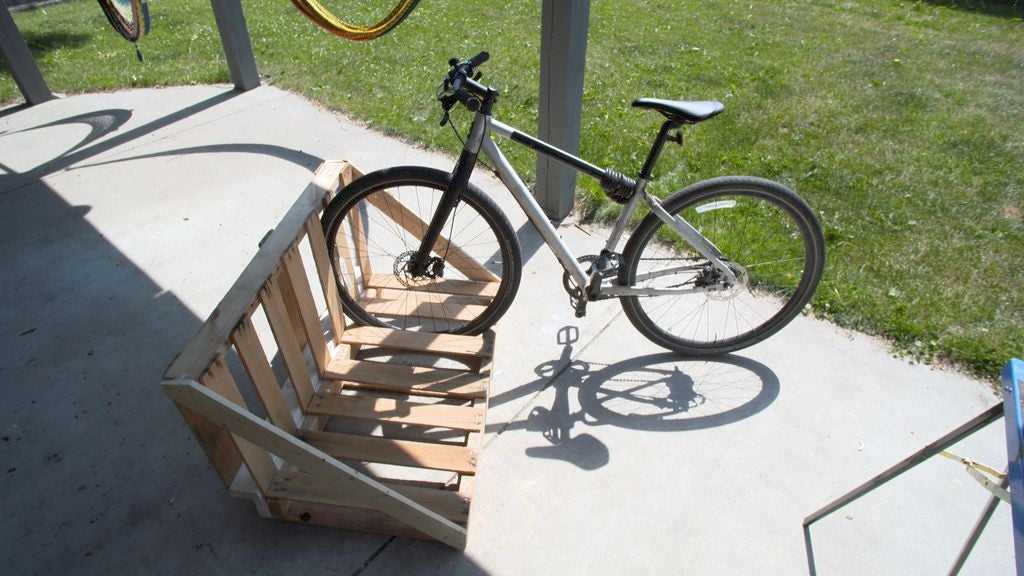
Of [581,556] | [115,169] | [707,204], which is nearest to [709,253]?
[707,204]

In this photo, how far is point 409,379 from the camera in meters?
2.35

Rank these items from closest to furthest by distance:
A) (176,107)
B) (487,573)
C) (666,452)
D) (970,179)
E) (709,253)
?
(487,573), (666,452), (709,253), (970,179), (176,107)

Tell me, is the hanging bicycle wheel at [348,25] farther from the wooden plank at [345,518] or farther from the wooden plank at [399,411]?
Answer: the wooden plank at [345,518]

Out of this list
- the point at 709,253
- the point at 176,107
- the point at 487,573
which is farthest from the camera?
the point at 176,107

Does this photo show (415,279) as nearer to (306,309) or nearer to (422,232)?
(422,232)

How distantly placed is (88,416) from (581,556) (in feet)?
6.46

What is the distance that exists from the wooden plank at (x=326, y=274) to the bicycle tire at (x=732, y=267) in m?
1.18

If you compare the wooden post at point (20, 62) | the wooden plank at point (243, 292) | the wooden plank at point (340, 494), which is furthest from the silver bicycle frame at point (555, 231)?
the wooden post at point (20, 62)

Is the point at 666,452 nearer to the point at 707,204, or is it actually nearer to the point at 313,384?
the point at 707,204

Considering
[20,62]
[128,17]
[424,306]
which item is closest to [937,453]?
[424,306]

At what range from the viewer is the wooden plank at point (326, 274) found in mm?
2273

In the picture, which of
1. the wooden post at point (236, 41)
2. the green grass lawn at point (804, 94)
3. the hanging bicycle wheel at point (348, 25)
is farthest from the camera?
the wooden post at point (236, 41)

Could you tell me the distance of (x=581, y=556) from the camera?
1.89 meters

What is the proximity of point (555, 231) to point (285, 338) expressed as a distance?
41.5 inches
